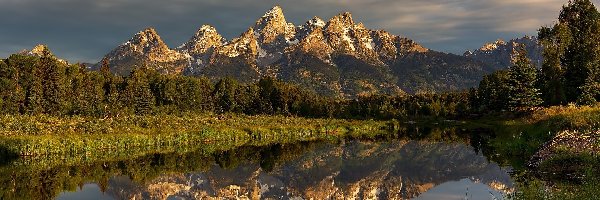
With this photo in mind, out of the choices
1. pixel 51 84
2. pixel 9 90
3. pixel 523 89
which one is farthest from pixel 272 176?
pixel 51 84

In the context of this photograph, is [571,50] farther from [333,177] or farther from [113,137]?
[113,137]

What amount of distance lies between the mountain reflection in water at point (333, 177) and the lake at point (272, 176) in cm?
8

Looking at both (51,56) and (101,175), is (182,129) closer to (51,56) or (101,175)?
(101,175)

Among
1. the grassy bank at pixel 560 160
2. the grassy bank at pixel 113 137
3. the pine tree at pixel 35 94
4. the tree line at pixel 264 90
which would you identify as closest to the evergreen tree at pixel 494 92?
the tree line at pixel 264 90

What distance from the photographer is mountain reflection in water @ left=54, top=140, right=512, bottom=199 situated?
127ft

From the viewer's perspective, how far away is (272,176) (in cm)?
5031

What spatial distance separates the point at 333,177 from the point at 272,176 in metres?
6.33

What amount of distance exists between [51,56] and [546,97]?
132816 millimetres

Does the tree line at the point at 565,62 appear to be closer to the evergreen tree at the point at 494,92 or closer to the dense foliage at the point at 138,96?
the evergreen tree at the point at 494,92

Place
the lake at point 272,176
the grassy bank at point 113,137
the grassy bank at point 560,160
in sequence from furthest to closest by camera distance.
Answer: the grassy bank at point 113,137, the lake at point 272,176, the grassy bank at point 560,160

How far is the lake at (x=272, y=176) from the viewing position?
128ft

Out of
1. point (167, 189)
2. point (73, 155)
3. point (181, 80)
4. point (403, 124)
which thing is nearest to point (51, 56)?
point (181, 80)

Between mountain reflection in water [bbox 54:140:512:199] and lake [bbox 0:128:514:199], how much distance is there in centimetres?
8

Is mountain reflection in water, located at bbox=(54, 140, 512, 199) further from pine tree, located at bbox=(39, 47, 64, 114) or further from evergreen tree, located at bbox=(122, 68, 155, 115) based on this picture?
evergreen tree, located at bbox=(122, 68, 155, 115)
